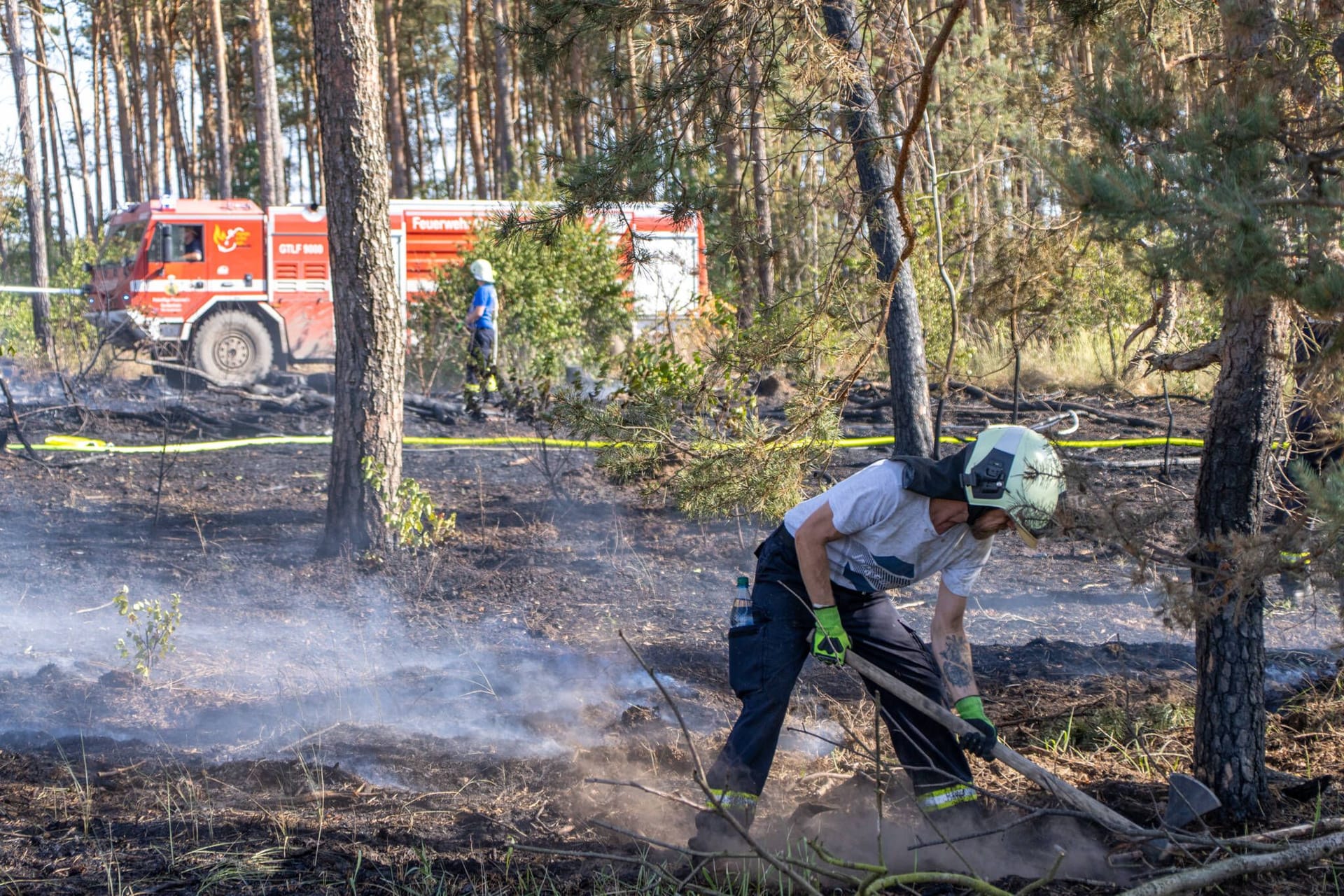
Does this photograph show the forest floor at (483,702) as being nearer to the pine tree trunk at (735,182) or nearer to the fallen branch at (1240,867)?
the fallen branch at (1240,867)

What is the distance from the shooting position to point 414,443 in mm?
10203

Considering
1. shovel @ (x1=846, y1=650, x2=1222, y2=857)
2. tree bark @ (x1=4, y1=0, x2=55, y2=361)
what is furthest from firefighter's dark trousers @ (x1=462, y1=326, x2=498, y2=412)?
tree bark @ (x1=4, y1=0, x2=55, y2=361)

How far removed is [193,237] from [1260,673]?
1552cm

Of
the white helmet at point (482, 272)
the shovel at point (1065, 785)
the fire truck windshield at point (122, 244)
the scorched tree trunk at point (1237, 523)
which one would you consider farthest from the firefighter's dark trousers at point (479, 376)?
the fire truck windshield at point (122, 244)

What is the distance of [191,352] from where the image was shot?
1562 centimetres

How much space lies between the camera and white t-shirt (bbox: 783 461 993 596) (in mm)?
3318

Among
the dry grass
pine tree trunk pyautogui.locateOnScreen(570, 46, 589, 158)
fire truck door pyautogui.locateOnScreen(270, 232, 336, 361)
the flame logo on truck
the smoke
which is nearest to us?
the smoke

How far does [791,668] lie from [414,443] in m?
7.29

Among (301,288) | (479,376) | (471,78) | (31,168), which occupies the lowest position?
(479,376)

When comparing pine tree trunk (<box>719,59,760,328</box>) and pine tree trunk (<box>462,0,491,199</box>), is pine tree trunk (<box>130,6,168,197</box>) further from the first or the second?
pine tree trunk (<box>719,59,760,328</box>)

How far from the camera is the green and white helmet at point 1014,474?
3.10 m

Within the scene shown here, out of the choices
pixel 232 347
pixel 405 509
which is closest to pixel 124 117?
pixel 232 347

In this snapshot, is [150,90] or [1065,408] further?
[150,90]

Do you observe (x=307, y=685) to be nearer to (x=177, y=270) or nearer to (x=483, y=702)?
(x=483, y=702)
